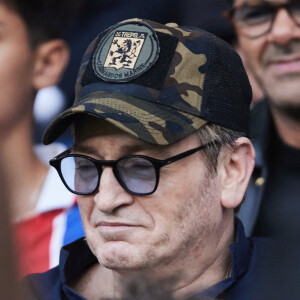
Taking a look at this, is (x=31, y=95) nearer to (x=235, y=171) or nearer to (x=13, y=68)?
(x=13, y=68)

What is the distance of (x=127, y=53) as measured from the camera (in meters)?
1.72

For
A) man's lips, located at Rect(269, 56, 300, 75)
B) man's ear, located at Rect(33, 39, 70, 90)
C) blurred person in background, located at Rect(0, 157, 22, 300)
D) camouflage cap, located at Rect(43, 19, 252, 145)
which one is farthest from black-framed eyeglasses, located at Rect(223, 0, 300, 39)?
blurred person in background, located at Rect(0, 157, 22, 300)

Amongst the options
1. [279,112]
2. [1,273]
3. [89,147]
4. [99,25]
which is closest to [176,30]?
[89,147]

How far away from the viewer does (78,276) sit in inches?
73.6

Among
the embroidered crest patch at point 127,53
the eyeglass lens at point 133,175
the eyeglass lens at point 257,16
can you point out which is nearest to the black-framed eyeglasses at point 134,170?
the eyeglass lens at point 133,175

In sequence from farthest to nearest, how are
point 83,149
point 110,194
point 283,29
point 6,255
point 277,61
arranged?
point 277,61
point 283,29
point 83,149
point 110,194
point 6,255

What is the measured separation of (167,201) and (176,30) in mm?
506

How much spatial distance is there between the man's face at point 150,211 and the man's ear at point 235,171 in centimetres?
6

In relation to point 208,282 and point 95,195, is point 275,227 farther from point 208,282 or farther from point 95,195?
point 95,195

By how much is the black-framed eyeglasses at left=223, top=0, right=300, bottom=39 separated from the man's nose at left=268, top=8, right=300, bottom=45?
2 centimetres


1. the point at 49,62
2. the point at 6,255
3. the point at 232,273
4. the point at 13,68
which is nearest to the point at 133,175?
the point at 232,273

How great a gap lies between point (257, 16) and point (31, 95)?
1.07m

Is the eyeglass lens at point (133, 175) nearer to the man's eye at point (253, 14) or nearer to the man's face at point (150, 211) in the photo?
the man's face at point (150, 211)

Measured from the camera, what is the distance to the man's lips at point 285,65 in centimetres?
274
